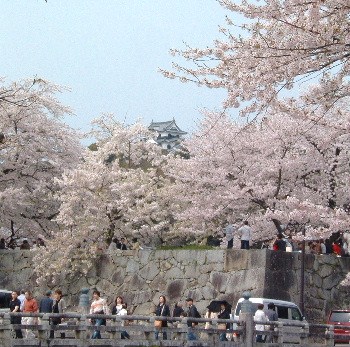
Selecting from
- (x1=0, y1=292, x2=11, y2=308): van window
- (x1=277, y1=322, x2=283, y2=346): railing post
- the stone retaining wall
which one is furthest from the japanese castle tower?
(x1=277, y1=322, x2=283, y2=346): railing post

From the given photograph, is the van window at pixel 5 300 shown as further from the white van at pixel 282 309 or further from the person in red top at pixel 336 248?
the person in red top at pixel 336 248

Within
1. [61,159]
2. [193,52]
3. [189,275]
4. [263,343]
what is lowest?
[263,343]

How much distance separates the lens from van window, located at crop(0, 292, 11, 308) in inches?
970

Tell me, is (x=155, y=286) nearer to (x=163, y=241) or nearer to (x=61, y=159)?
(x=163, y=241)

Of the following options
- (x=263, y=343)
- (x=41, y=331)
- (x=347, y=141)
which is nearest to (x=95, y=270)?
(x=347, y=141)

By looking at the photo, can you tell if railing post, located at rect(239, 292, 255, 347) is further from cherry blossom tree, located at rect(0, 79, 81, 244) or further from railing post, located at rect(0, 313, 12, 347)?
cherry blossom tree, located at rect(0, 79, 81, 244)

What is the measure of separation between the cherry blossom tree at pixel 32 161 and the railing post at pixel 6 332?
16.9 m

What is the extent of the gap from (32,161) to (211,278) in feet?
32.3

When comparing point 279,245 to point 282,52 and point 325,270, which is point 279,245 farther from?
point 282,52

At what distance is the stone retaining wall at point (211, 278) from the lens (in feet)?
87.7

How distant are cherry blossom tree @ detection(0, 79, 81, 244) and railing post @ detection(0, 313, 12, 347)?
16.9 meters

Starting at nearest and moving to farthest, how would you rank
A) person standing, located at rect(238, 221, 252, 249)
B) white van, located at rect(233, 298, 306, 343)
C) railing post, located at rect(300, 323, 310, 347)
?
railing post, located at rect(300, 323, 310, 347) → white van, located at rect(233, 298, 306, 343) → person standing, located at rect(238, 221, 252, 249)

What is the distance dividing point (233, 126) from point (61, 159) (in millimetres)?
6945

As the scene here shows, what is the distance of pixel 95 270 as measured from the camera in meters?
30.3
